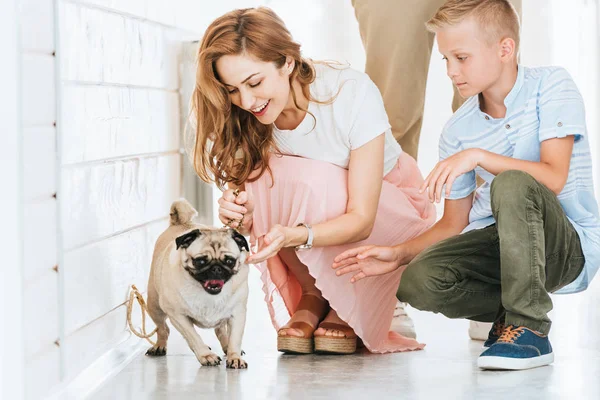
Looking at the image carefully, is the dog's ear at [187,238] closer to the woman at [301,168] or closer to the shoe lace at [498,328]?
the woman at [301,168]

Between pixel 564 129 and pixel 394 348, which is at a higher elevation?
pixel 564 129

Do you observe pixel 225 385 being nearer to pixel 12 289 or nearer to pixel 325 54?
pixel 12 289

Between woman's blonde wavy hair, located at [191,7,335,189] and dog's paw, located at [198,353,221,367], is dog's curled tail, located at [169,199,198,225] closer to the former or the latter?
woman's blonde wavy hair, located at [191,7,335,189]

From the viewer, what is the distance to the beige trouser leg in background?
237cm

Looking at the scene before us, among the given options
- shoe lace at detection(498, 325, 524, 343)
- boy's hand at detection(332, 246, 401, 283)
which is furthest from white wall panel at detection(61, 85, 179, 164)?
shoe lace at detection(498, 325, 524, 343)

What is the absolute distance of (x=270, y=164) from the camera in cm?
204

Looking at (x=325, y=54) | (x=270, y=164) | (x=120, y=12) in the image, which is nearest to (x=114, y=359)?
(x=270, y=164)

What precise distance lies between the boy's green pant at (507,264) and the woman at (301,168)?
0.15 m

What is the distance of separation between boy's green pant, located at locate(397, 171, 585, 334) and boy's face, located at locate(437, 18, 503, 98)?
234 mm

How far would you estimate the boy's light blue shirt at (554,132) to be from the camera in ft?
5.92

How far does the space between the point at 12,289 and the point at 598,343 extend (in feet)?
4.15

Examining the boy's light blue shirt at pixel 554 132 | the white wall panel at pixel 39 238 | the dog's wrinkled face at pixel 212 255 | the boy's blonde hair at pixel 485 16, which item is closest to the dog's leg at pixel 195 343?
the dog's wrinkled face at pixel 212 255

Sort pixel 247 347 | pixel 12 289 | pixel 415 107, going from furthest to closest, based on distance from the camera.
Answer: pixel 415 107 → pixel 247 347 → pixel 12 289

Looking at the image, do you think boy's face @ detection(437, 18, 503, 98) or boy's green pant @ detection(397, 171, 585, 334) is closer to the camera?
boy's green pant @ detection(397, 171, 585, 334)
